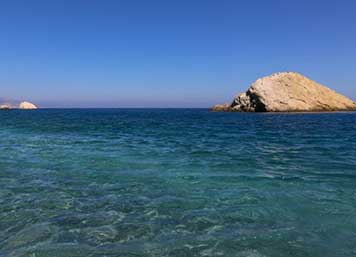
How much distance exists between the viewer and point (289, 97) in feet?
379

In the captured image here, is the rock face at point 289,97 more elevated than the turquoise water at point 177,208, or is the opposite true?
the rock face at point 289,97

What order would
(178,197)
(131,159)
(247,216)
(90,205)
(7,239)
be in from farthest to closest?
(131,159)
(178,197)
(90,205)
(247,216)
(7,239)

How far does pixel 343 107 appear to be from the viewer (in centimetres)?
12688

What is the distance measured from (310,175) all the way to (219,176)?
417 cm

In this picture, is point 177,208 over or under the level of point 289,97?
under

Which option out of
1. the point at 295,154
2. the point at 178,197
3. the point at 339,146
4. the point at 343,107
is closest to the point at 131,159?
the point at 178,197

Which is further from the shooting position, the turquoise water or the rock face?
the rock face

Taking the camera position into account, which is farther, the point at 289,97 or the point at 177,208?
the point at 289,97

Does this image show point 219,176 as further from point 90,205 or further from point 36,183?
point 36,183

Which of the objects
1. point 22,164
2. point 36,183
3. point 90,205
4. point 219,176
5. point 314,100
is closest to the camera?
point 90,205

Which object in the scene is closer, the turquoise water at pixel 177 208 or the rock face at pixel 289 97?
the turquoise water at pixel 177 208

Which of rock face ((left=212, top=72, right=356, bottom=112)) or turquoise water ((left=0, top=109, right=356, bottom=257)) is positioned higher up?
rock face ((left=212, top=72, right=356, bottom=112))

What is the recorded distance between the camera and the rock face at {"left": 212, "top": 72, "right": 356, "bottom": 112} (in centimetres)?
11312

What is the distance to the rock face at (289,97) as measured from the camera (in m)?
113
